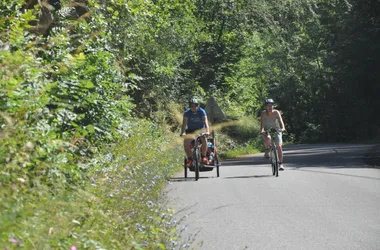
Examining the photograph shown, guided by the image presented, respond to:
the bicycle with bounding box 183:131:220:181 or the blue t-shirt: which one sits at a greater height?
the blue t-shirt

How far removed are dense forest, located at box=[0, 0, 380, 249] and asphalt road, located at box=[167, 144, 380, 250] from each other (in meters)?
0.75

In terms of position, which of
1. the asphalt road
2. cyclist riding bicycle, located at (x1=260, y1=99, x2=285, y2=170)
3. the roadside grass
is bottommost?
the asphalt road

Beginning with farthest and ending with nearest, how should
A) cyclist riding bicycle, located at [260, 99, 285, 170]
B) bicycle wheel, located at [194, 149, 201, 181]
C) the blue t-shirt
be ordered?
1. cyclist riding bicycle, located at [260, 99, 285, 170]
2. bicycle wheel, located at [194, 149, 201, 181]
3. the blue t-shirt

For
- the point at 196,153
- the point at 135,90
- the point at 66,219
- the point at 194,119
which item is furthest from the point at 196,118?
the point at 135,90

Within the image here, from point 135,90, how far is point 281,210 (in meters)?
21.4

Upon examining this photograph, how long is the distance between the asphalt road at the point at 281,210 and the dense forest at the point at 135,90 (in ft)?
2.46

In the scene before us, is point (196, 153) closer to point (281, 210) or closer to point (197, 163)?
point (197, 163)

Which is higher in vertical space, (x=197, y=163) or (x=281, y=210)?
(x=197, y=163)

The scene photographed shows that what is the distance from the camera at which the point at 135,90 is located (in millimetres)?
33750

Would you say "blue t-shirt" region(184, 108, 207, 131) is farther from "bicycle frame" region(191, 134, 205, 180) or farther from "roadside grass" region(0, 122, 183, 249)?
"roadside grass" region(0, 122, 183, 249)

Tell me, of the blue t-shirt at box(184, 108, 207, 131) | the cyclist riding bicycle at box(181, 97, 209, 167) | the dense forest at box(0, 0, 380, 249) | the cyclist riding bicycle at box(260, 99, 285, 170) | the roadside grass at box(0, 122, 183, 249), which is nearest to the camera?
the roadside grass at box(0, 122, 183, 249)

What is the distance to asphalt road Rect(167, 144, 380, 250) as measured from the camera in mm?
9930

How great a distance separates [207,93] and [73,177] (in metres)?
34.9

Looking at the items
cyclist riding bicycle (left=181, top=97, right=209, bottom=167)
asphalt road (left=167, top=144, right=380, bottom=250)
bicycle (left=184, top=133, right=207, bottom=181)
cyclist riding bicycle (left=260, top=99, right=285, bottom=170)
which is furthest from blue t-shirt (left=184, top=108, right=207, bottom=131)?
cyclist riding bicycle (left=260, top=99, right=285, bottom=170)
